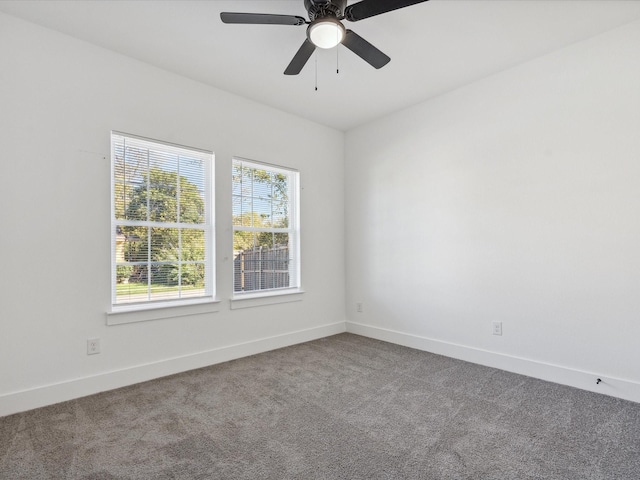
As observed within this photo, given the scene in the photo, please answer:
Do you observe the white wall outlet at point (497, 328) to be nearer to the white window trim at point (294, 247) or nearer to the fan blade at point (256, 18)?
the white window trim at point (294, 247)

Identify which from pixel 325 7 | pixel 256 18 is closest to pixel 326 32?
→ pixel 325 7

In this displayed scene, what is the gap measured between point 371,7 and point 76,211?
2615 millimetres

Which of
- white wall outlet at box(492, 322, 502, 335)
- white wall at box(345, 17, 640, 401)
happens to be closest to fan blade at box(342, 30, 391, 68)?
white wall at box(345, 17, 640, 401)

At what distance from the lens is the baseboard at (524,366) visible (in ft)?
8.54

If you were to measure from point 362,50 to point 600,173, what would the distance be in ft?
7.05

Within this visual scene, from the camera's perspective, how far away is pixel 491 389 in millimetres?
2766

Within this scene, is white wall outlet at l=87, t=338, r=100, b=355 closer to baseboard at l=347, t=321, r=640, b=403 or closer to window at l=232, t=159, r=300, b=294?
window at l=232, t=159, r=300, b=294

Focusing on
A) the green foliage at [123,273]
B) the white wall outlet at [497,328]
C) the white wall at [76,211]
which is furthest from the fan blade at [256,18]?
the white wall outlet at [497,328]

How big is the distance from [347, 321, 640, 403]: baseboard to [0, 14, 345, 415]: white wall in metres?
1.84

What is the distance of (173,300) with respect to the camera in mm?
3273

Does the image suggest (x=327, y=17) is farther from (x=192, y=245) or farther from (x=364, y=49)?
(x=192, y=245)

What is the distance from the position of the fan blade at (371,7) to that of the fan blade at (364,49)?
0.41 ft

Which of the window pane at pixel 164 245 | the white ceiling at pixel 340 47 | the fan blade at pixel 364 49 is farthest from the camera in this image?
the window pane at pixel 164 245

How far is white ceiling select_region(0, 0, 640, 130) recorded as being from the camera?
2393 mm
